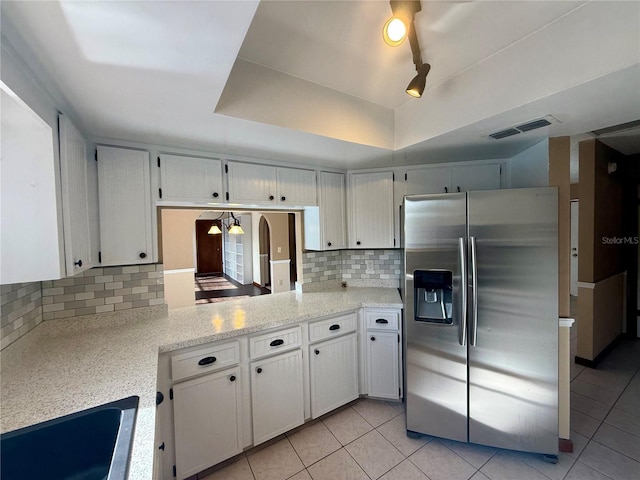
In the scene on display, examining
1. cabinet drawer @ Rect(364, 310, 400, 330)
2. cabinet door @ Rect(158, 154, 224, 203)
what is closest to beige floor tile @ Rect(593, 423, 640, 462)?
cabinet drawer @ Rect(364, 310, 400, 330)

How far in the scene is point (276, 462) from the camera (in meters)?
1.75

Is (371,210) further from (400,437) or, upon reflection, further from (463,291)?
(400,437)

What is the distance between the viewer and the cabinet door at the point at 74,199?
47.0 inches

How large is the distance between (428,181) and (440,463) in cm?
221

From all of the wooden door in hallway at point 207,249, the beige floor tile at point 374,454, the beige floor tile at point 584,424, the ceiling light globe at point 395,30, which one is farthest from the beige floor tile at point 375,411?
the wooden door in hallway at point 207,249

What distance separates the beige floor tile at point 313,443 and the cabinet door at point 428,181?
2.19m

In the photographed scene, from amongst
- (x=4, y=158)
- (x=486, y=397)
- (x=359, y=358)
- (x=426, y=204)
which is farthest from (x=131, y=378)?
(x=486, y=397)

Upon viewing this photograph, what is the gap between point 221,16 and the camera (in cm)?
84

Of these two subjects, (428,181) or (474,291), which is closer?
(474,291)

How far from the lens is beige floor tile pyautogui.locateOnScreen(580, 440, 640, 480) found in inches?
63.8

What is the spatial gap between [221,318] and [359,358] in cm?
122

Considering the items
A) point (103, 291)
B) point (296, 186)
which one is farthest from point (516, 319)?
point (103, 291)

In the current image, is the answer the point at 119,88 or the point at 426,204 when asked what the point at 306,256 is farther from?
the point at 119,88

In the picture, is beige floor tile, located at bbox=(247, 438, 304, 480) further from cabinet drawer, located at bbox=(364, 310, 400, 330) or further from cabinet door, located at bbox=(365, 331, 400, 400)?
cabinet drawer, located at bbox=(364, 310, 400, 330)
